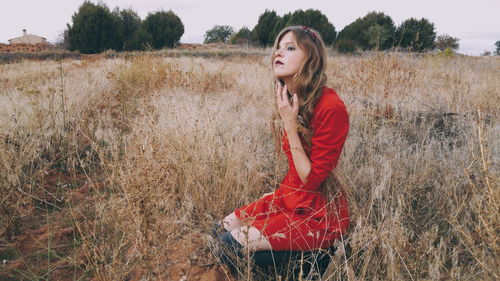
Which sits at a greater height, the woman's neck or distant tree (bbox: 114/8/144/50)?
distant tree (bbox: 114/8/144/50)

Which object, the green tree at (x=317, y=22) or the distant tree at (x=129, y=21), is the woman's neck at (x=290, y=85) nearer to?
the green tree at (x=317, y=22)

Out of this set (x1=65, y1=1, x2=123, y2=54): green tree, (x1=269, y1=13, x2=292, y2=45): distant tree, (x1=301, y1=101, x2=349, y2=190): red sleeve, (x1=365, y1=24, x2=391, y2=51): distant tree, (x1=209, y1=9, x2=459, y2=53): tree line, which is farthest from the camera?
(x1=269, y1=13, x2=292, y2=45): distant tree

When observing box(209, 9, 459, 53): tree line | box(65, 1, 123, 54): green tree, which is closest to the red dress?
box(209, 9, 459, 53): tree line

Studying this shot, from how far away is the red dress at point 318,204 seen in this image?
5.34 ft

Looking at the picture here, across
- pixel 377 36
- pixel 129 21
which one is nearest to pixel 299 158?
pixel 377 36

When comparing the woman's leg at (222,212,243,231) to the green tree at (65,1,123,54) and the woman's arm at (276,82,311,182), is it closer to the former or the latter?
the woman's arm at (276,82,311,182)

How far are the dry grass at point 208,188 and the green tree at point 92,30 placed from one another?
21.8 m

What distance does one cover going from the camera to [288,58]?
6.04 feet

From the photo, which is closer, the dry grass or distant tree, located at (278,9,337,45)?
the dry grass

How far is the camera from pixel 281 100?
177cm

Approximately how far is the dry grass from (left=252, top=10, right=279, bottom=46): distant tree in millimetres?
24635

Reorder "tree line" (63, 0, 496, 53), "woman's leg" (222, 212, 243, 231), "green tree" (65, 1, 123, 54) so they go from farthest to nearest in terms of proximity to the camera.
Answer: "green tree" (65, 1, 123, 54), "tree line" (63, 0, 496, 53), "woman's leg" (222, 212, 243, 231)

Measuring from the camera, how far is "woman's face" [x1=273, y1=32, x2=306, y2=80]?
1825mm

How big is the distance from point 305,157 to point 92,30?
26.0 meters
